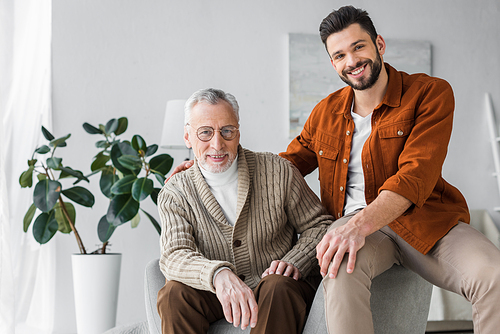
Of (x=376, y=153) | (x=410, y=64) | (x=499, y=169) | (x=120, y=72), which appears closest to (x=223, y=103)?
(x=376, y=153)

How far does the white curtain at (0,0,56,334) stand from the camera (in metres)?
2.27

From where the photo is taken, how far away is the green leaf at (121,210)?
2.49 meters

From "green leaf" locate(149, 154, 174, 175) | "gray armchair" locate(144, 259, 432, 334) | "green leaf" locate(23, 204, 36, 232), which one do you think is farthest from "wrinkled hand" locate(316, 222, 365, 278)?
"green leaf" locate(23, 204, 36, 232)

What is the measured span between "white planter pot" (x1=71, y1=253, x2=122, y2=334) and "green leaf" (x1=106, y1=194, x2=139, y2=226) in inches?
9.3

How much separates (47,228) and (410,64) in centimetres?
272

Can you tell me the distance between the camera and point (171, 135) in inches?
106

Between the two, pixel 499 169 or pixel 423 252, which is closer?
pixel 423 252

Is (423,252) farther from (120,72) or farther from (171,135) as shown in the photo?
(120,72)

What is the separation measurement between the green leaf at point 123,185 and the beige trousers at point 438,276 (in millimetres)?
1430

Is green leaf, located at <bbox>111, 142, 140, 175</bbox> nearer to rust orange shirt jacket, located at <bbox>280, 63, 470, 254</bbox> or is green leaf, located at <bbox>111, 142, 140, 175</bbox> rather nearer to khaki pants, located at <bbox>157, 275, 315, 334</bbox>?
rust orange shirt jacket, located at <bbox>280, 63, 470, 254</bbox>

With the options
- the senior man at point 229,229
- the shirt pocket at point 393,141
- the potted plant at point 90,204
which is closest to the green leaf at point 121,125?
the potted plant at point 90,204

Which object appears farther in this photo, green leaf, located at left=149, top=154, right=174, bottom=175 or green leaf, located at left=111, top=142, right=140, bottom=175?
green leaf, located at left=149, top=154, right=174, bottom=175

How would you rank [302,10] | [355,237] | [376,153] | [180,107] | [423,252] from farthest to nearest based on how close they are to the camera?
1. [302,10]
2. [180,107]
3. [376,153]
4. [423,252]
5. [355,237]

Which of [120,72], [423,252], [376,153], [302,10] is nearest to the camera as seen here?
[423,252]
